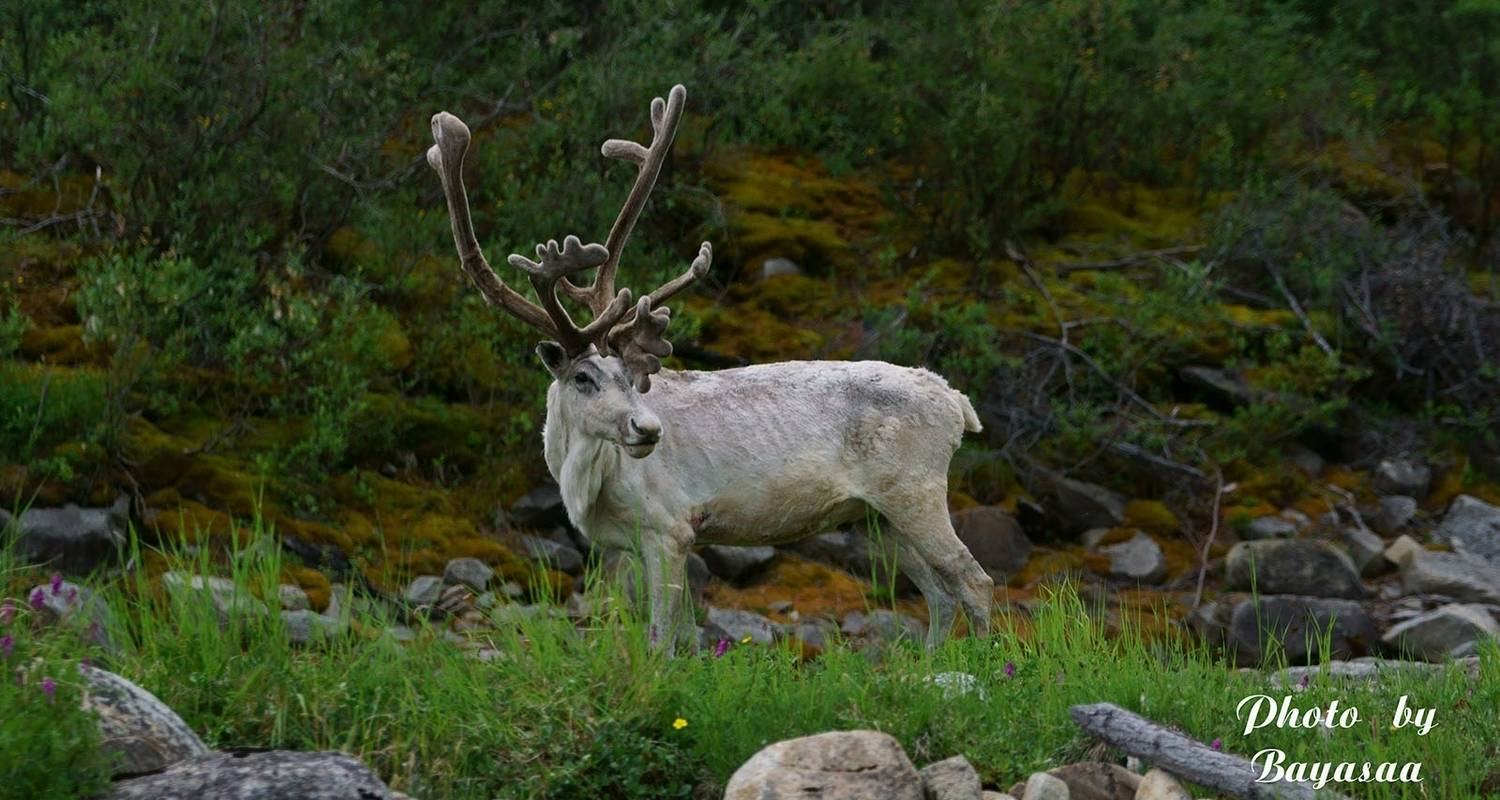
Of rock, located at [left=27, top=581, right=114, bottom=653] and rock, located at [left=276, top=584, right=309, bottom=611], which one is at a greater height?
rock, located at [left=27, top=581, right=114, bottom=653]

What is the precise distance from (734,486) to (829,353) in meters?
4.73

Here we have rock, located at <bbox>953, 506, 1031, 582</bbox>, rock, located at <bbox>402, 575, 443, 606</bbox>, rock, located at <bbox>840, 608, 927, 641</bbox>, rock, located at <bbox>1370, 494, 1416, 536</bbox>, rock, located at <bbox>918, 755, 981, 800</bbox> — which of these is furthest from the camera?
rock, located at <bbox>1370, 494, 1416, 536</bbox>

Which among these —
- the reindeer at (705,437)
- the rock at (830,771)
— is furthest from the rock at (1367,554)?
the rock at (830,771)

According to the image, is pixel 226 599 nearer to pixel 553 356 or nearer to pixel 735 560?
pixel 553 356

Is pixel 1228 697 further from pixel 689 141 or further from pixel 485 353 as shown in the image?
pixel 689 141

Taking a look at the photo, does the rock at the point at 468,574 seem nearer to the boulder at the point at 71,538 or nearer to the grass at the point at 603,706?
the boulder at the point at 71,538

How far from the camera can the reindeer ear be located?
6789mm

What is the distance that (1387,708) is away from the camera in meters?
5.93

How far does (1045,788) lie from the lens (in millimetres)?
5020

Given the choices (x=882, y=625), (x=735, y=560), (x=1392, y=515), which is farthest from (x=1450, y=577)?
(x=735, y=560)

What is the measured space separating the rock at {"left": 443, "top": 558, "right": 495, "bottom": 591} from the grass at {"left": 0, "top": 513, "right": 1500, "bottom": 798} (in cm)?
335

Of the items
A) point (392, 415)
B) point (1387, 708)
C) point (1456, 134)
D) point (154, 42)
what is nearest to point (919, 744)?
point (1387, 708)

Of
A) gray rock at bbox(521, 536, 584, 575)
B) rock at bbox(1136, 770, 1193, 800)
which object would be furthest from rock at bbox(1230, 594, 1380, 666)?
rock at bbox(1136, 770, 1193, 800)

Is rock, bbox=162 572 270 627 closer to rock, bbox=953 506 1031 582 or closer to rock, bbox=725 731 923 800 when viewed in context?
rock, bbox=725 731 923 800
